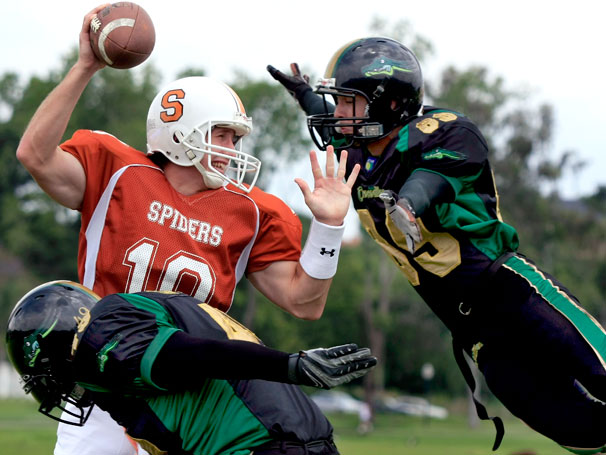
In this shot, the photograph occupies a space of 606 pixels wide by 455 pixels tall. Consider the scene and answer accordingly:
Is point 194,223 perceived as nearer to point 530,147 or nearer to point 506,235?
point 506,235

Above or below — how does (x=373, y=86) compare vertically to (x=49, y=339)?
above

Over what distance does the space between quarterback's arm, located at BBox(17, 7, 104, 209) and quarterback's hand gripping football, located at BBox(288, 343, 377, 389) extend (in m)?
1.74

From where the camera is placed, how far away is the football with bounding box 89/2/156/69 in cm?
406

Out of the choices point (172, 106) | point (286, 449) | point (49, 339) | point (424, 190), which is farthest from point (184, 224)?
point (286, 449)

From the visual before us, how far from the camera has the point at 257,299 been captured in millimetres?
39812

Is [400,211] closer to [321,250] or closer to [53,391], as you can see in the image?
[321,250]

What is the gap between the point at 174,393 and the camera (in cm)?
290

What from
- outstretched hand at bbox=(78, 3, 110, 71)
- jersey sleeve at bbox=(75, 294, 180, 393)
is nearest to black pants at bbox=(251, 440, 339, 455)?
jersey sleeve at bbox=(75, 294, 180, 393)

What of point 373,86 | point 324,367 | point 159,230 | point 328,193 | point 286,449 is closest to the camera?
point 324,367

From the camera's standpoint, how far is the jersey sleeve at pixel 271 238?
4258mm

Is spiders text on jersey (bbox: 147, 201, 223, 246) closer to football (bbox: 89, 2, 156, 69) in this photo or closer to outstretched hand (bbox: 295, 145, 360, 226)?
outstretched hand (bbox: 295, 145, 360, 226)

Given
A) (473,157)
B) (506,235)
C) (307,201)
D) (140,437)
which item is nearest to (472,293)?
(506,235)

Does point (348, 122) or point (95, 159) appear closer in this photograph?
point (95, 159)

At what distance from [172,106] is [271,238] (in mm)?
809
